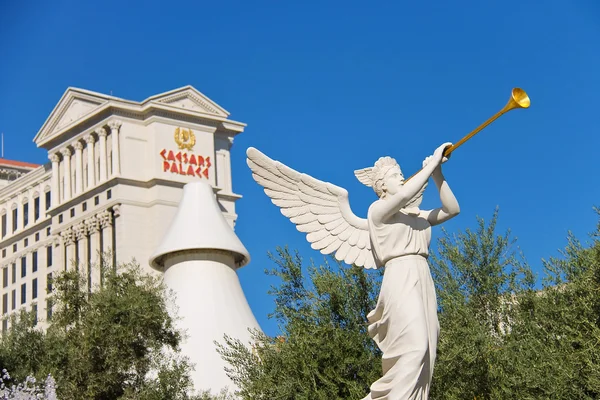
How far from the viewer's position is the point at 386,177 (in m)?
12.9

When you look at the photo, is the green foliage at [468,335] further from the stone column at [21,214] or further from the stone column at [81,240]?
the stone column at [21,214]

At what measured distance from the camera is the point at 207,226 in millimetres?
41531

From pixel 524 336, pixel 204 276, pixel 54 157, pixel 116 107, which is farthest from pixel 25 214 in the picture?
pixel 524 336

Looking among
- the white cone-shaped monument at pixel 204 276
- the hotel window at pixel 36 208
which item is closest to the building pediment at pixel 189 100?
the hotel window at pixel 36 208

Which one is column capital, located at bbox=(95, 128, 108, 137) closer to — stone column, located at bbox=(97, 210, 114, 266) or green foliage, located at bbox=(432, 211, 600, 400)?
stone column, located at bbox=(97, 210, 114, 266)

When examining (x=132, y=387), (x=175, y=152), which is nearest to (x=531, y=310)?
(x=132, y=387)

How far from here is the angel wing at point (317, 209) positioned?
44.7 feet

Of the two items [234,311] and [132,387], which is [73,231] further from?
[132,387]

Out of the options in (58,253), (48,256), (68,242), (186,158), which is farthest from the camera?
(48,256)

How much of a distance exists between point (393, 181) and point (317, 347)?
40.7 feet

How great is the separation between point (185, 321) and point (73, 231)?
149ft

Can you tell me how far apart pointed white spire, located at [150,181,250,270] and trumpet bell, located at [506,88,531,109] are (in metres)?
29.4

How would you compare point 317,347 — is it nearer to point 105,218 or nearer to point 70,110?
point 105,218

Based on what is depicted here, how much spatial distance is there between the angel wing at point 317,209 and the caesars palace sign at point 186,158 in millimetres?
65735
